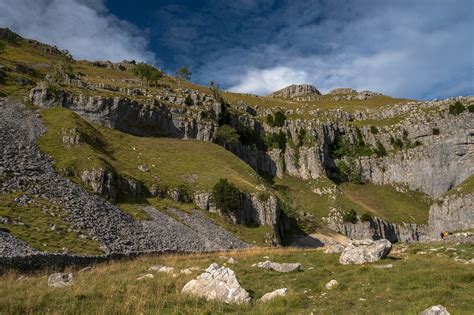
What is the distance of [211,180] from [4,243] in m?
44.9

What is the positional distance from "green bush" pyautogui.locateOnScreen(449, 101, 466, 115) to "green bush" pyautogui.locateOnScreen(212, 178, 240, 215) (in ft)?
316

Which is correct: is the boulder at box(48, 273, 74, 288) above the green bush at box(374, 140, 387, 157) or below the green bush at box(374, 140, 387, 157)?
below

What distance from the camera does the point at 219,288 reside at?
13758 millimetres

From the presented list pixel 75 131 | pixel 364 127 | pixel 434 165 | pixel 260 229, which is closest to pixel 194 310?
pixel 260 229

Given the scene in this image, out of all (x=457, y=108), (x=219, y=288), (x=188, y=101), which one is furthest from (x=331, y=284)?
(x=457, y=108)

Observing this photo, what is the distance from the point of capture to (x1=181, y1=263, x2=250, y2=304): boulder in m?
13.3

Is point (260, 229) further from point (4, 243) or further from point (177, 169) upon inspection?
point (4, 243)

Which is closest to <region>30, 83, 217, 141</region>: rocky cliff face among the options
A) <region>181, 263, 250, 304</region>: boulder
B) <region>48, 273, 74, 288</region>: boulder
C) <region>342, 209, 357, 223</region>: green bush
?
<region>342, 209, 357, 223</region>: green bush

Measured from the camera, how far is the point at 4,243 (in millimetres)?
27812

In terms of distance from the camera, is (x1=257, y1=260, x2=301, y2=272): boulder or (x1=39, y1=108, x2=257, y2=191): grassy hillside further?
(x1=39, y1=108, x2=257, y2=191): grassy hillside

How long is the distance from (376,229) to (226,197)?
53940 mm

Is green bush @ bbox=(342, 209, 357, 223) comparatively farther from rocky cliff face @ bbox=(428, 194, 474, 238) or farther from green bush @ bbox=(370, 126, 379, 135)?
green bush @ bbox=(370, 126, 379, 135)

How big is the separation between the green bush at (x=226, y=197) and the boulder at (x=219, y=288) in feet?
155

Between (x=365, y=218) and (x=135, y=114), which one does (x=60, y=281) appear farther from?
(x=365, y=218)
